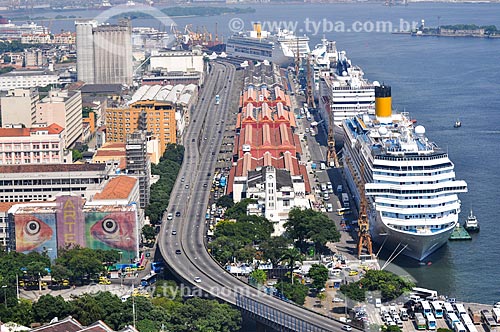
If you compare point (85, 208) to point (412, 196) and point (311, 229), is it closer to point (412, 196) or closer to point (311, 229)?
point (311, 229)

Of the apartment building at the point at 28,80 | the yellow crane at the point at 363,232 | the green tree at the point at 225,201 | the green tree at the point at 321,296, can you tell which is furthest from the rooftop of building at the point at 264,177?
the apartment building at the point at 28,80

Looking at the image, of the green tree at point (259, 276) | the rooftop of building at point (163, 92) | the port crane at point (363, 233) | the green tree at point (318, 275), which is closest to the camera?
the green tree at point (318, 275)

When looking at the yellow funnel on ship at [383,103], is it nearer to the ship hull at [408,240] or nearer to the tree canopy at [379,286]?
the ship hull at [408,240]

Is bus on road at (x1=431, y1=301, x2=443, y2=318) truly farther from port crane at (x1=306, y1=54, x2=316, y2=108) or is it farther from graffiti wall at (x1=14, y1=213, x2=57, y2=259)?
port crane at (x1=306, y1=54, x2=316, y2=108)

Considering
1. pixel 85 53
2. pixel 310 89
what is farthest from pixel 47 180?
pixel 85 53

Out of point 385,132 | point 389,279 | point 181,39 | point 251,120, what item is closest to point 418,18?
point 181,39

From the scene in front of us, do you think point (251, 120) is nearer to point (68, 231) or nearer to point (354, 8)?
point (68, 231)

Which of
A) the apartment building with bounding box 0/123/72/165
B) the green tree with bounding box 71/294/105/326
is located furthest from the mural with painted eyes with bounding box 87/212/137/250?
the apartment building with bounding box 0/123/72/165

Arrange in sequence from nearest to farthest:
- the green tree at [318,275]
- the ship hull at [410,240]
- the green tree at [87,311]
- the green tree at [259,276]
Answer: the green tree at [87,311] → the green tree at [318,275] → the green tree at [259,276] → the ship hull at [410,240]
